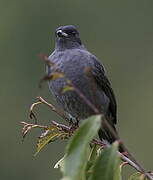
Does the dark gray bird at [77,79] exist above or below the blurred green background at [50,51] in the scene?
above

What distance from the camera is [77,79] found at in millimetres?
6543

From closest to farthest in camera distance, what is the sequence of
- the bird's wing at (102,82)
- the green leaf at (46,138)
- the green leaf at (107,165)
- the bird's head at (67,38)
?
1. the green leaf at (107,165)
2. the green leaf at (46,138)
3. the bird's wing at (102,82)
4. the bird's head at (67,38)

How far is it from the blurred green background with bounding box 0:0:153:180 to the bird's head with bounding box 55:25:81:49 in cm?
796

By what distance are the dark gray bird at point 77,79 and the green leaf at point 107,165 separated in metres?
2.46

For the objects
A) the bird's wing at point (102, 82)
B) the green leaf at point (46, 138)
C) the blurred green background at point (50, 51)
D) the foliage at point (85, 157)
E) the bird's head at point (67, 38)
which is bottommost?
the blurred green background at point (50, 51)

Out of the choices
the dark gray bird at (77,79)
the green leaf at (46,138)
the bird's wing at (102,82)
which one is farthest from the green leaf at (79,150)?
the bird's wing at (102,82)

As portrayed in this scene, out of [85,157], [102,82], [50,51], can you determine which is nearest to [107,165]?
[85,157]

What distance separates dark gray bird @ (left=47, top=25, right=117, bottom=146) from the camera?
6.56 m

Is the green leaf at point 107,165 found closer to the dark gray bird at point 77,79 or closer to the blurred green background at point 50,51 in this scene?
the dark gray bird at point 77,79

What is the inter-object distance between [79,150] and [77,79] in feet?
8.93

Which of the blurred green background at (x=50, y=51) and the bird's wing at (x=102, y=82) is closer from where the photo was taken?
the bird's wing at (x=102, y=82)

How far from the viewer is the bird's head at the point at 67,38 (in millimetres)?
7298

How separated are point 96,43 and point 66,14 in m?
2.22

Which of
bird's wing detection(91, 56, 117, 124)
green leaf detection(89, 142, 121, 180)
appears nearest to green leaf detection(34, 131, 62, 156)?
green leaf detection(89, 142, 121, 180)
